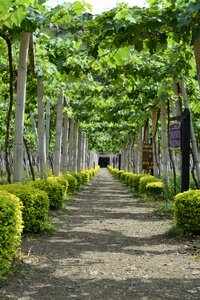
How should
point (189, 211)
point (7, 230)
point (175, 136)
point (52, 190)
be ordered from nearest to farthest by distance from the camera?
point (7, 230)
point (189, 211)
point (175, 136)
point (52, 190)

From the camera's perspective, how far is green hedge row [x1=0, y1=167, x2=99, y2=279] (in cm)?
473

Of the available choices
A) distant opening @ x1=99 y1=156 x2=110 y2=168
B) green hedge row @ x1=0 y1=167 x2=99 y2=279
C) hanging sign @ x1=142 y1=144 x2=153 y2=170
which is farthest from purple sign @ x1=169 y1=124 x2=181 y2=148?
distant opening @ x1=99 y1=156 x2=110 y2=168

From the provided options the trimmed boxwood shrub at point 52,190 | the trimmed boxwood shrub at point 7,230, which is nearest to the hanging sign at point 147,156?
the trimmed boxwood shrub at point 52,190

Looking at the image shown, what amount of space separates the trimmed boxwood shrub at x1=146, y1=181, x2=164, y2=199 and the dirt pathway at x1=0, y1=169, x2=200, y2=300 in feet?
16.4

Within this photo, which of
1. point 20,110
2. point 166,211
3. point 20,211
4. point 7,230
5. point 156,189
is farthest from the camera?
point 156,189

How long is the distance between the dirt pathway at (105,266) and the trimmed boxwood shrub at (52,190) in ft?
4.54

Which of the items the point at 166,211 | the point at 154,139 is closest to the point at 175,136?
the point at 166,211

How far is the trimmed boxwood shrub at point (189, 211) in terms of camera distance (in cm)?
754

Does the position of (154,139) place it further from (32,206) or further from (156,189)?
(32,206)

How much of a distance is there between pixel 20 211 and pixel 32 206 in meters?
2.07

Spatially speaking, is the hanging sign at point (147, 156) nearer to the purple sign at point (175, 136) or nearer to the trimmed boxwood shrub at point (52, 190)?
the trimmed boxwood shrub at point (52, 190)

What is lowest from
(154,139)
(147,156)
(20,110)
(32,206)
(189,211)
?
(189,211)

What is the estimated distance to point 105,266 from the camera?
5.72 metres

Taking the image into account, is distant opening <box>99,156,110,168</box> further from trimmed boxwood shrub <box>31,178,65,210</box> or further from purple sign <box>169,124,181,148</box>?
purple sign <box>169,124,181,148</box>
